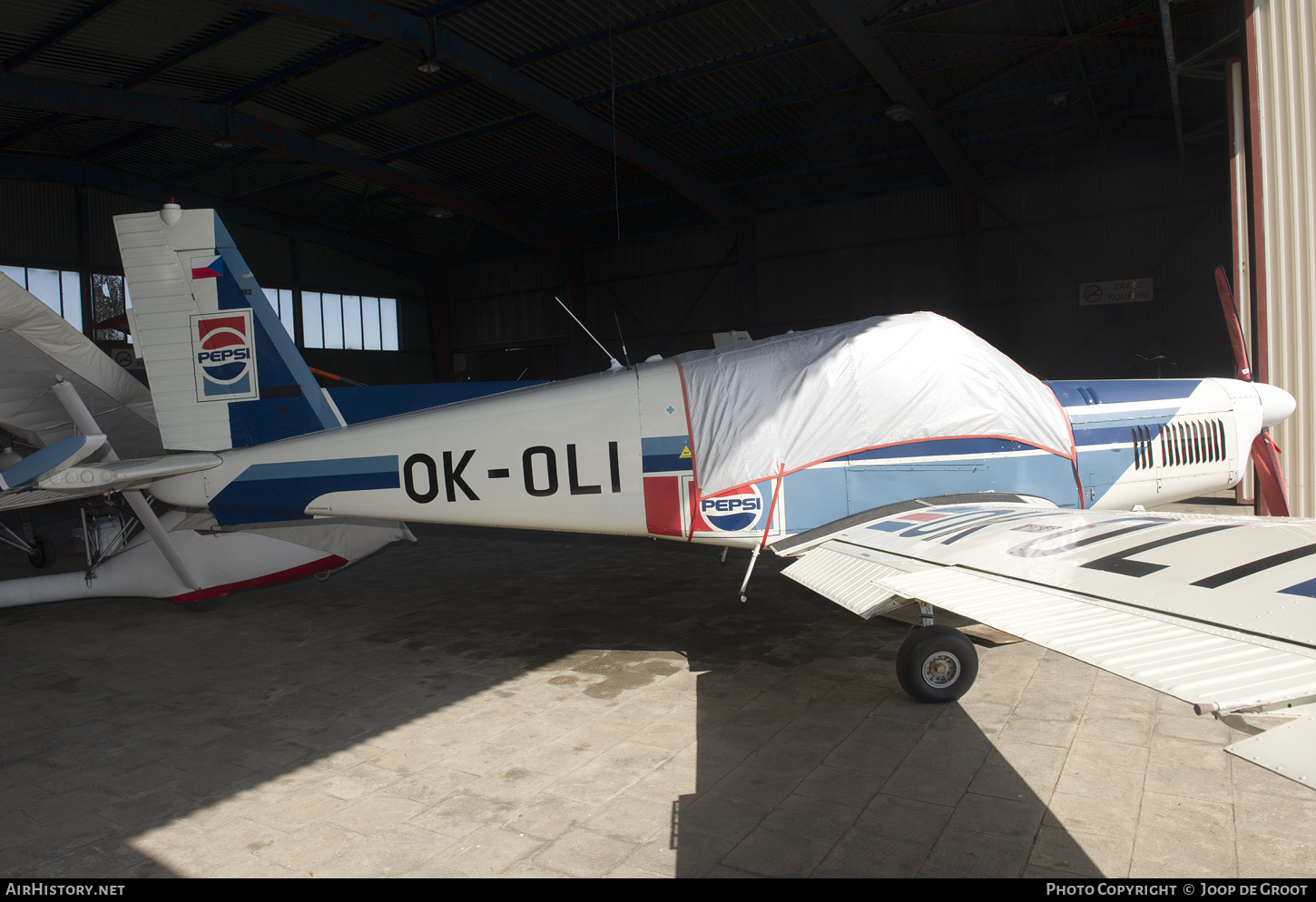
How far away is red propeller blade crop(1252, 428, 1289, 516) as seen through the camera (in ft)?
21.2

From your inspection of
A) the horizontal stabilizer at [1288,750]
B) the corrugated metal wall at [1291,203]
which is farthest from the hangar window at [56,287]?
the horizontal stabilizer at [1288,750]

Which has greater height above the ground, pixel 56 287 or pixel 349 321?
pixel 56 287

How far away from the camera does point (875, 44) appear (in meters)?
15.4

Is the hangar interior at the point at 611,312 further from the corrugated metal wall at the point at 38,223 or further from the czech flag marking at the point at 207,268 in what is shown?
the czech flag marking at the point at 207,268

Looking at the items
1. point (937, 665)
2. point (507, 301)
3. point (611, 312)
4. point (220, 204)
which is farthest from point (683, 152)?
point (937, 665)

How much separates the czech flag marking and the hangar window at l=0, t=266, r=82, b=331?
64.7 feet

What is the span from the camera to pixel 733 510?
556cm

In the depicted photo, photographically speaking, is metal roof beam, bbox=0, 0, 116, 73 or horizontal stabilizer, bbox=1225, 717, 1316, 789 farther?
Result: metal roof beam, bbox=0, 0, 116, 73

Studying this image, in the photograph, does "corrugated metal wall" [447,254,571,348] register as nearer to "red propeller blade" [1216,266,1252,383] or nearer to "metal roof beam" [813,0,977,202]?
"metal roof beam" [813,0,977,202]

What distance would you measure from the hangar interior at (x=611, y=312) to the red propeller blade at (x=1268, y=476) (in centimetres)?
84

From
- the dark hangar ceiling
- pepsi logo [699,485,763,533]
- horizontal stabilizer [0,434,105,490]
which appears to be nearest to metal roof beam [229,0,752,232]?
the dark hangar ceiling

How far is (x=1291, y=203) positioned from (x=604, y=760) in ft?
25.1

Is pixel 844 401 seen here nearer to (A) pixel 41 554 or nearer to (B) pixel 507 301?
(A) pixel 41 554

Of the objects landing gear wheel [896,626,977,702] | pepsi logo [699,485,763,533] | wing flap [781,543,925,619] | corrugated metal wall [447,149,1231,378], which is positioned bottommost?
landing gear wheel [896,626,977,702]
